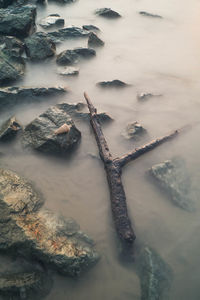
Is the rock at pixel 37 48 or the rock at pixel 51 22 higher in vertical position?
the rock at pixel 51 22

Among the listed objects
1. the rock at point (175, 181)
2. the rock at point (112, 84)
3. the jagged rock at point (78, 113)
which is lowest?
the rock at point (175, 181)

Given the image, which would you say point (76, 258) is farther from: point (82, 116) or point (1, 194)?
point (82, 116)

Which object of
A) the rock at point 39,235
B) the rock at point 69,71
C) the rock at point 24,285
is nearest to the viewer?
the rock at point 24,285

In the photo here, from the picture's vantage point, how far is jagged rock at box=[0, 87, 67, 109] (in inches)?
189

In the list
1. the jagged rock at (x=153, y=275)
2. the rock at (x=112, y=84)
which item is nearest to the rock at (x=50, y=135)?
the rock at (x=112, y=84)

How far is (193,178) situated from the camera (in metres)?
3.83

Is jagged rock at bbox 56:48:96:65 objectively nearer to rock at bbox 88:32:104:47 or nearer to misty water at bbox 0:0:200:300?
misty water at bbox 0:0:200:300

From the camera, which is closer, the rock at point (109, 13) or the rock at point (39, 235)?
the rock at point (39, 235)

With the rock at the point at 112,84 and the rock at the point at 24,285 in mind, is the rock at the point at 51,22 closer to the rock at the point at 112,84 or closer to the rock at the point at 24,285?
the rock at the point at 112,84

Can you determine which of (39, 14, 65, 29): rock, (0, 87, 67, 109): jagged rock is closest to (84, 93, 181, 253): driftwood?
(0, 87, 67, 109): jagged rock

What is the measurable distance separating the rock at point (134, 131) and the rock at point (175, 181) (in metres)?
0.80

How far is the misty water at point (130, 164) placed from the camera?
108 inches

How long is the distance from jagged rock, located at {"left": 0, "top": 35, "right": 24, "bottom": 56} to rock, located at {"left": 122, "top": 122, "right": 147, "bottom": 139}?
3664mm

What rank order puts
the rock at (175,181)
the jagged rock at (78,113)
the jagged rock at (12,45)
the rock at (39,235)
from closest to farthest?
1. the rock at (39,235)
2. the rock at (175,181)
3. the jagged rock at (78,113)
4. the jagged rock at (12,45)
